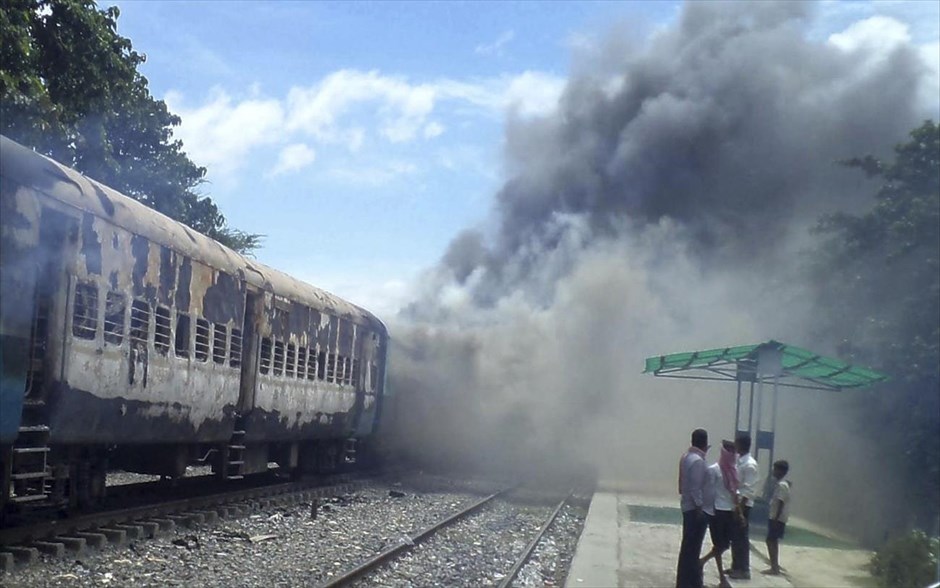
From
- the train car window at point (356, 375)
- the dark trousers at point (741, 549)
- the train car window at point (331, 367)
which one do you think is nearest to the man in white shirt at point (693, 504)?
the dark trousers at point (741, 549)

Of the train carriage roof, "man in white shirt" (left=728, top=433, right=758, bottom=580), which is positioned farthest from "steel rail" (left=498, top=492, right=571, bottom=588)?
the train carriage roof

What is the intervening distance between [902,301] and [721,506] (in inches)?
309

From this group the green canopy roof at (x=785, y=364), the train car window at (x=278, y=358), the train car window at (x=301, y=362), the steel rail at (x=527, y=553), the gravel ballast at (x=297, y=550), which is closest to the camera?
the gravel ballast at (x=297, y=550)

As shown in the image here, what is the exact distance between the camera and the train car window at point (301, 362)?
1552 centimetres

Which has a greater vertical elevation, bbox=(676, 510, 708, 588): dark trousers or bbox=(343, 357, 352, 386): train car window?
bbox=(343, 357, 352, 386): train car window

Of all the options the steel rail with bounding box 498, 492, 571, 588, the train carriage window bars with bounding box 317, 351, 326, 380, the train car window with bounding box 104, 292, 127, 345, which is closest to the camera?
the train car window with bounding box 104, 292, 127, 345

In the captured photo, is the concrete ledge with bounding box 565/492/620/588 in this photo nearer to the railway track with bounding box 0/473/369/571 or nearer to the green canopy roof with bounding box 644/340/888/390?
the green canopy roof with bounding box 644/340/888/390

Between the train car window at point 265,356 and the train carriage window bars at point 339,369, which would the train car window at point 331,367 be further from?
the train car window at point 265,356

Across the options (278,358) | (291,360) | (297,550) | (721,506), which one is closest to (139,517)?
(297,550)

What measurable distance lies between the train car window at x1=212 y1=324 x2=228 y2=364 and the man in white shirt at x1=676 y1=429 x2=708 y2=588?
5825mm

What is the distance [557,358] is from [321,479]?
38.7 feet

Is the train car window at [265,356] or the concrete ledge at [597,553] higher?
the train car window at [265,356]

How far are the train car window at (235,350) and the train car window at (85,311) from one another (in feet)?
12.0

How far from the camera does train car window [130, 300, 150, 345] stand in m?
10.0
